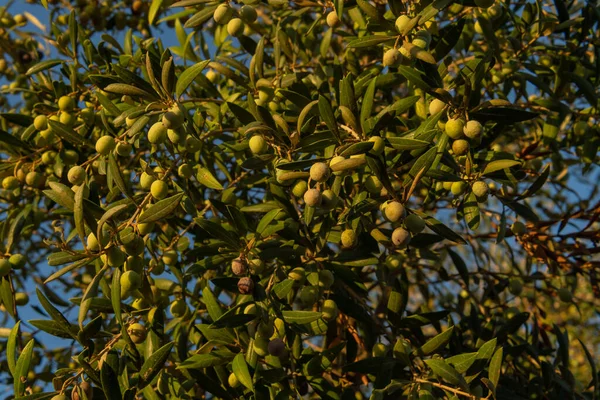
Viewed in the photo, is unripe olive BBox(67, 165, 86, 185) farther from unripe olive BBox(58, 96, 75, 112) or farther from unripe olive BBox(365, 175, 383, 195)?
unripe olive BBox(365, 175, 383, 195)

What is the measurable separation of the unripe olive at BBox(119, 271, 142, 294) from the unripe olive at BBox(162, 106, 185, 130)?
39 cm

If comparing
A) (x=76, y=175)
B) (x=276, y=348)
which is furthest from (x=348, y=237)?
(x=76, y=175)

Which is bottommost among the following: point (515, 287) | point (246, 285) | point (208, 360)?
point (515, 287)

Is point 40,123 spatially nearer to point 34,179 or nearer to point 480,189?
point 34,179

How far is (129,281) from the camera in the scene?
163cm

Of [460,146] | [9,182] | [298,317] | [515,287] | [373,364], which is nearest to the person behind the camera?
[460,146]

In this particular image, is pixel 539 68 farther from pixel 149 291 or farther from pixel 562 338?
pixel 149 291

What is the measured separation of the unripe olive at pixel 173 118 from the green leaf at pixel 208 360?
2.12ft

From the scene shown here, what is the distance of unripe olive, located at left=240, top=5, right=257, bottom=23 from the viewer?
2.04 m

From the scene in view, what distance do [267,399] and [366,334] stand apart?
23.9 inches

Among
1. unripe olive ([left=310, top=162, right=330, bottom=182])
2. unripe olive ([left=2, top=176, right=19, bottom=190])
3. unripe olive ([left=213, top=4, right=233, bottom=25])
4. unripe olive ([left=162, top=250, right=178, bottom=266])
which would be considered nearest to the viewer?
unripe olive ([left=310, top=162, right=330, bottom=182])

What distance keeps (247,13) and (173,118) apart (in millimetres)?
605

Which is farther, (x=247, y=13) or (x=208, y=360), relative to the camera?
(x=247, y=13)

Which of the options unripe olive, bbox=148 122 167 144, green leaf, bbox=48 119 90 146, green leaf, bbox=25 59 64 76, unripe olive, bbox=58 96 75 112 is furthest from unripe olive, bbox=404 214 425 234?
green leaf, bbox=25 59 64 76
